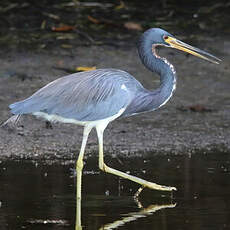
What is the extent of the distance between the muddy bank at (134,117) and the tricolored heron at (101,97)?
932mm

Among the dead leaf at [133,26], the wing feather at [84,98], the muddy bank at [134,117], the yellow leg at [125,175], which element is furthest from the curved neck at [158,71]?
the dead leaf at [133,26]

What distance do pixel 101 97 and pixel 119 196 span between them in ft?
3.34

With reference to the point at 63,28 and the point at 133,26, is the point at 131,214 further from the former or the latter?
the point at 133,26

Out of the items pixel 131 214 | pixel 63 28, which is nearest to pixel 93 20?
pixel 63 28

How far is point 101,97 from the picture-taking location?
8.26 m

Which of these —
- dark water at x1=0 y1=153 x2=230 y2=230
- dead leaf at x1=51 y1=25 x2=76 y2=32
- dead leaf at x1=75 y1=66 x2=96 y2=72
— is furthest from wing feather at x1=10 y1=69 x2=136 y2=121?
dead leaf at x1=51 y1=25 x2=76 y2=32

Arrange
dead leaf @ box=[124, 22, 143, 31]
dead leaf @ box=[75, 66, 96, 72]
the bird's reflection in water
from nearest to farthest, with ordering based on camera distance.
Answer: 1. the bird's reflection in water
2. dead leaf @ box=[75, 66, 96, 72]
3. dead leaf @ box=[124, 22, 143, 31]

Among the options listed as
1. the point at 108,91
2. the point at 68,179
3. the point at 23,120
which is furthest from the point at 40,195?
the point at 23,120

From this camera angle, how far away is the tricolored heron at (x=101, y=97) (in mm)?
8172

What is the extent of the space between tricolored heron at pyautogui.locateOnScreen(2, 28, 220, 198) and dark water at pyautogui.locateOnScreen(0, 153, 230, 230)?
12.1 inches

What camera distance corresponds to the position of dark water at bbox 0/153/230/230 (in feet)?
22.5

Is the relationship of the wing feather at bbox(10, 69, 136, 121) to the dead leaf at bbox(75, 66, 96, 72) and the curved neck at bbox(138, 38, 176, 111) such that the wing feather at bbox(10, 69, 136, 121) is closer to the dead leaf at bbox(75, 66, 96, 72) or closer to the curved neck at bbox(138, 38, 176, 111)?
the curved neck at bbox(138, 38, 176, 111)

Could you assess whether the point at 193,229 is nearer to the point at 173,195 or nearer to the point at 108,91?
the point at 173,195

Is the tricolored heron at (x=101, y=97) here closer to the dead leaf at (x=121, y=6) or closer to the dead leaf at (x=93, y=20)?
the dead leaf at (x=93, y=20)
